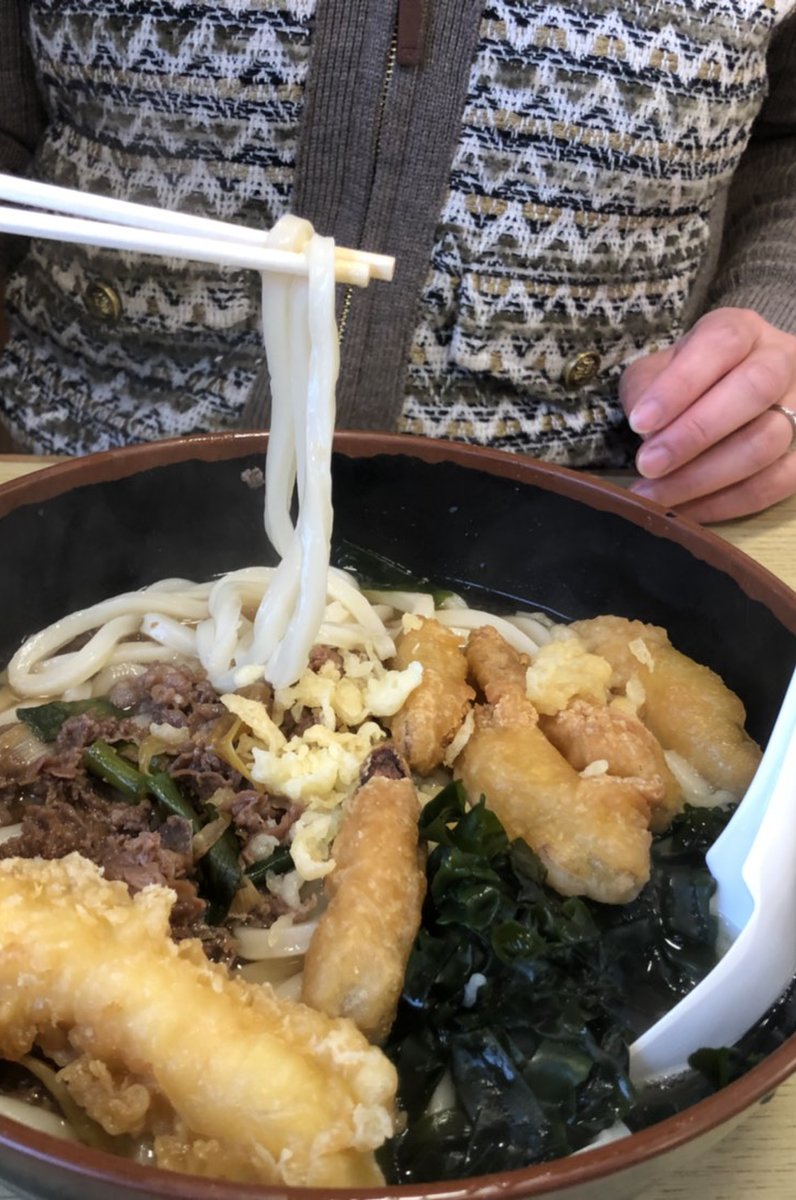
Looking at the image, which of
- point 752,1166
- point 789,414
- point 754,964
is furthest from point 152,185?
point 752,1166

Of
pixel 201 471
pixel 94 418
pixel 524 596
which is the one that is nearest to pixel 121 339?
pixel 94 418

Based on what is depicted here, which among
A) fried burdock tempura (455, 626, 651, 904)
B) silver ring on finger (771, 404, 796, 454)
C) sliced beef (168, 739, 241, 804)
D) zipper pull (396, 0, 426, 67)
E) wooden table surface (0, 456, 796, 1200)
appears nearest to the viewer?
wooden table surface (0, 456, 796, 1200)

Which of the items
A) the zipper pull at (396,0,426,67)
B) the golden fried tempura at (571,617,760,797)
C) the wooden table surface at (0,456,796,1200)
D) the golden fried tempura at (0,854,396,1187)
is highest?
the zipper pull at (396,0,426,67)

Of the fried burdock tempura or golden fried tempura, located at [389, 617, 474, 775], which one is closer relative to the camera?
the fried burdock tempura

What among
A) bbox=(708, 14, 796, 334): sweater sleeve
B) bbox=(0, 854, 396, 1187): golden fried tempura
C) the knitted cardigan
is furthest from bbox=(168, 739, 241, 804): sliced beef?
bbox=(708, 14, 796, 334): sweater sleeve

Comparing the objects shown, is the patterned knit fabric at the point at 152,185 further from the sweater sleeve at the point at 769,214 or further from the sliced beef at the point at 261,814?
the sweater sleeve at the point at 769,214

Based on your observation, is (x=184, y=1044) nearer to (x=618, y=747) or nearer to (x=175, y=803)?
(x=175, y=803)

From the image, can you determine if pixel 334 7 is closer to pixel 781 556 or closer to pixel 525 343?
pixel 525 343

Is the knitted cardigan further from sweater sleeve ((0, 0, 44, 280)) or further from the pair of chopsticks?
the pair of chopsticks
